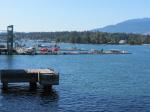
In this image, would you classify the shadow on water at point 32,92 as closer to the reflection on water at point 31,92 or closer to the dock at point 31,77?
the reflection on water at point 31,92

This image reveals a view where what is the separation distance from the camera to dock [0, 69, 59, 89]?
68.7m

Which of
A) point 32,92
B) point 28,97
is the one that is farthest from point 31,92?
point 28,97

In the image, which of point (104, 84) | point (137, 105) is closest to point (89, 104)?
point (137, 105)

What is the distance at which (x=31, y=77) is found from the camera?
71.8 m

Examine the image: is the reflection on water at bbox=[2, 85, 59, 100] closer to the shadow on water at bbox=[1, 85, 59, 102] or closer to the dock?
the shadow on water at bbox=[1, 85, 59, 102]

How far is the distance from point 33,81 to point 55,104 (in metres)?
14.2

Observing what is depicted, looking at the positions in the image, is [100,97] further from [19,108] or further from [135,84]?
[135,84]

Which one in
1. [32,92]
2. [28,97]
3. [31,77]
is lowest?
[28,97]

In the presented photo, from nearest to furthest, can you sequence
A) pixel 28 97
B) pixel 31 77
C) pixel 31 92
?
pixel 28 97 < pixel 31 92 < pixel 31 77

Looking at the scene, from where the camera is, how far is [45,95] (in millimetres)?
66312

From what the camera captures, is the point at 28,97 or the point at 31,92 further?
the point at 31,92

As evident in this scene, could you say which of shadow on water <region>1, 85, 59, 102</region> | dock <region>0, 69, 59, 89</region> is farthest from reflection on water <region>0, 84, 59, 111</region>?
dock <region>0, 69, 59, 89</region>

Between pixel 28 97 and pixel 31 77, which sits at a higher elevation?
pixel 31 77

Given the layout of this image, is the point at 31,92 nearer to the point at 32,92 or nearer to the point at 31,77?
the point at 32,92
